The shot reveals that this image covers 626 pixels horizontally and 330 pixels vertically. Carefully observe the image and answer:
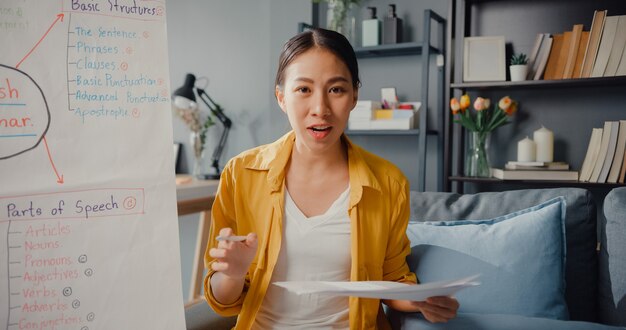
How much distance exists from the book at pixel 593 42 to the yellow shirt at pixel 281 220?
1.58 m

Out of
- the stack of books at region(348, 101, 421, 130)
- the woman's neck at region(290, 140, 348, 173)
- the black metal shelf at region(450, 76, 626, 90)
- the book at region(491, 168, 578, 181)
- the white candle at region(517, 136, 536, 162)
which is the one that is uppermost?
the black metal shelf at region(450, 76, 626, 90)

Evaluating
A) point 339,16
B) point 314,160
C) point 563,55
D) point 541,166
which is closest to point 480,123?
point 541,166

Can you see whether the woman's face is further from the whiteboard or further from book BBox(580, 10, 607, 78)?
book BBox(580, 10, 607, 78)

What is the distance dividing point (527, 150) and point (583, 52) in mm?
531

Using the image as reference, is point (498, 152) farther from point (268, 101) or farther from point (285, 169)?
point (285, 169)

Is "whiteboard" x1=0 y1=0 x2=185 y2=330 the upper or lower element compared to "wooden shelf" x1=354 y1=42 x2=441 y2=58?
lower

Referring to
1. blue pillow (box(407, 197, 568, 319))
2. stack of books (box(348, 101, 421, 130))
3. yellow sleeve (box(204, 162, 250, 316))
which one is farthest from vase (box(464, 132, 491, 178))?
yellow sleeve (box(204, 162, 250, 316))

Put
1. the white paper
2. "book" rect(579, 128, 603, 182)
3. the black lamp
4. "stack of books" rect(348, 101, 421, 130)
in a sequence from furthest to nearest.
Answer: the black lamp
"stack of books" rect(348, 101, 421, 130)
"book" rect(579, 128, 603, 182)
the white paper

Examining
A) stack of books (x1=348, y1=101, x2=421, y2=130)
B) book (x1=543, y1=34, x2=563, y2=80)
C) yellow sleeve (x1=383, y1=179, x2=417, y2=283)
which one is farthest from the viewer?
stack of books (x1=348, y1=101, x2=421, y2=130)

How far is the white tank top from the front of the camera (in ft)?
4.04

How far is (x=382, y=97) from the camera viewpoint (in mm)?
3105

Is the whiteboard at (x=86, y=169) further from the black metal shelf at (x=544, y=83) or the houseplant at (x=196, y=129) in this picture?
the houseplant at (x=196, y=129)

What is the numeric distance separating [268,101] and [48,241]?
2.58m

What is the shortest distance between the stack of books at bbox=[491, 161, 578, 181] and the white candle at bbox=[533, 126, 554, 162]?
0.05 metres
